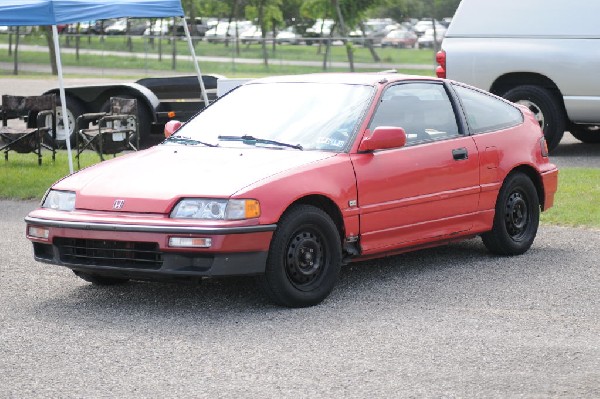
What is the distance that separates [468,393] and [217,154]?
2988 mm

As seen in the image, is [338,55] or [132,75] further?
[338,55]

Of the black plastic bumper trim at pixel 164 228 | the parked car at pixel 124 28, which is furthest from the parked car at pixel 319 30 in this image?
the black plastic bumper trim at pixel 164 228

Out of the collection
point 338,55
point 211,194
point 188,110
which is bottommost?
point 338,55

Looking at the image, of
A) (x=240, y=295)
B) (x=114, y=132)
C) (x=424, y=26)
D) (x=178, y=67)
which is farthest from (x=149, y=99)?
(x=424, y=26)

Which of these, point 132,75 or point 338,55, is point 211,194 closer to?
point 132,75

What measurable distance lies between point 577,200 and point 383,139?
471 centimetres

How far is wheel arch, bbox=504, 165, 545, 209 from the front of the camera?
9.61 meters

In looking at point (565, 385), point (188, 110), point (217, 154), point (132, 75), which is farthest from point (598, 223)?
point (132, 75)

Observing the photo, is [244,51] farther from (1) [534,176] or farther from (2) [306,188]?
(2) [306,188]

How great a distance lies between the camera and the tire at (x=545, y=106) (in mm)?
16172

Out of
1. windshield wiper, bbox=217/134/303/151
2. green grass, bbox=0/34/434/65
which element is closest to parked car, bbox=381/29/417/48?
green grass, bbox=0/34/434/65

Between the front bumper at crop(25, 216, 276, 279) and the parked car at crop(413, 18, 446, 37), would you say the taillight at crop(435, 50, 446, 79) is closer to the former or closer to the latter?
the front bumper at crop(25, 216, 276, 279)

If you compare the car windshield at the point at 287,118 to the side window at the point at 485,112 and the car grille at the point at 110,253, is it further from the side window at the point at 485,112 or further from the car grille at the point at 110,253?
the car grille at the point at 110,253

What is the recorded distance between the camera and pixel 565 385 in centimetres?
590
